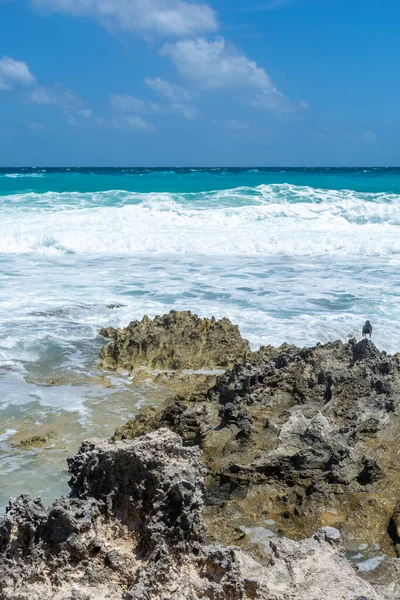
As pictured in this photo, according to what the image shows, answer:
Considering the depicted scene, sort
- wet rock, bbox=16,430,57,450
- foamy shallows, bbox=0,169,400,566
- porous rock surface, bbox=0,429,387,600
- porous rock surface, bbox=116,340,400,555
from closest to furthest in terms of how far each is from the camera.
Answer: porous rock surface, bbox=0,429,387,600, porous rock surface, bbox=116,340,400,555, wet rock, bbox=16,430,57,450, foamy shallows, bbox=0,169,400,566

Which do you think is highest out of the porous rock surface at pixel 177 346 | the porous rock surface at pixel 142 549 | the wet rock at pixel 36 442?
the porous rock surface at pixel 142 549

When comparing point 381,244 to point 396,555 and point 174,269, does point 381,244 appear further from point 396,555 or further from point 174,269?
point 396,555

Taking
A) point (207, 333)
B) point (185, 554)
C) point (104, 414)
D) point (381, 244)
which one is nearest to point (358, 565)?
point (185, 554)

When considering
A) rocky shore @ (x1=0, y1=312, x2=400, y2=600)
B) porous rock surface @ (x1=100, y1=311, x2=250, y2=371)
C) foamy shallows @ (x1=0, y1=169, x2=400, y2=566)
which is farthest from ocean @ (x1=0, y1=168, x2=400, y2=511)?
rocky shore @ (x1=0, y1=312, x2=400, y2=600)

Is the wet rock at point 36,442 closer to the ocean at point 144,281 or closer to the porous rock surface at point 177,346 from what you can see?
the ocean at point 144,281

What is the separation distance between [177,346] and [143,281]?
15.2 ft

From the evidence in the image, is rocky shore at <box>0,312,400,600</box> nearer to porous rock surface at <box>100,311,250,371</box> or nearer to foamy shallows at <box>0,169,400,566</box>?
porous rock surface at <box>100,311,250,371</box>

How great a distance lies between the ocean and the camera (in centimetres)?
566

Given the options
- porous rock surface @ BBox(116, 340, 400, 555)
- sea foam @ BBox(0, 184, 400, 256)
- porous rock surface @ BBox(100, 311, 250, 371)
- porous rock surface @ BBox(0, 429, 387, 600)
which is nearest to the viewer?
porous rock surface @ BBox(0, 429, 387, 600)

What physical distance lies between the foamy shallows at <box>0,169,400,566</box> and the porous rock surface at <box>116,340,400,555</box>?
3.02ft

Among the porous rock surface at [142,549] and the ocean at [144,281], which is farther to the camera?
the ocean at [144,281]

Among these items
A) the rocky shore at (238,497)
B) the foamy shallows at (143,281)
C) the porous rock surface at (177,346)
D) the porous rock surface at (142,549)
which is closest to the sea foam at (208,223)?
the foamy shallows at (143,281)

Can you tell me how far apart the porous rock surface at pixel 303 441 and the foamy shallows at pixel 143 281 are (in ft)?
3.02

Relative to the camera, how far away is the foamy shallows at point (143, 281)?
561 centimetres
